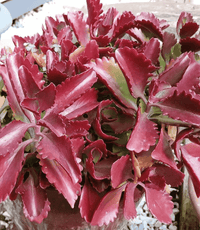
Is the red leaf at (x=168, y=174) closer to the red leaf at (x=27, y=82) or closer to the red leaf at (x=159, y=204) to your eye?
the red leaf at (x=159, y=204)

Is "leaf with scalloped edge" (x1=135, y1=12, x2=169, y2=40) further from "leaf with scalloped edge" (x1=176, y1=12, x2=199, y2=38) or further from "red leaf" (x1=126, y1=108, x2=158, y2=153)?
"red leaf" (x1=126, y1=108, x2=158, y2=153)

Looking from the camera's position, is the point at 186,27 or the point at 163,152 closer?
the point at 163,152

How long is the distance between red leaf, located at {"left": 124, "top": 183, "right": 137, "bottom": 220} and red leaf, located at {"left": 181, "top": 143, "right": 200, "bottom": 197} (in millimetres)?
55

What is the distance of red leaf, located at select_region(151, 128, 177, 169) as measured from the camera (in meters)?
0.24

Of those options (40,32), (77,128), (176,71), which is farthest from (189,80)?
(40,32)

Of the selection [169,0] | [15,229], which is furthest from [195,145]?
[169,0]

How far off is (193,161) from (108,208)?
0.30 ft

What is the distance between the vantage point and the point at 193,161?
266mm

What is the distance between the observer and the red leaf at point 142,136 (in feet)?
0.76

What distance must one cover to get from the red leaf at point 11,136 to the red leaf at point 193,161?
0.49ft

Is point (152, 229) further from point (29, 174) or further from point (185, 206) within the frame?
point (29, 174)

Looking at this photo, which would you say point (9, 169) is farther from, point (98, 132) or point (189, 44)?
point (189, 44)

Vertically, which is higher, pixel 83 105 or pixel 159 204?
pixel 83 105

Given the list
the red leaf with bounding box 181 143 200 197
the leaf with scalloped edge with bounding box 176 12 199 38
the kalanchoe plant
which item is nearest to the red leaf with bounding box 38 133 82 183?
the kalanchoe plant
